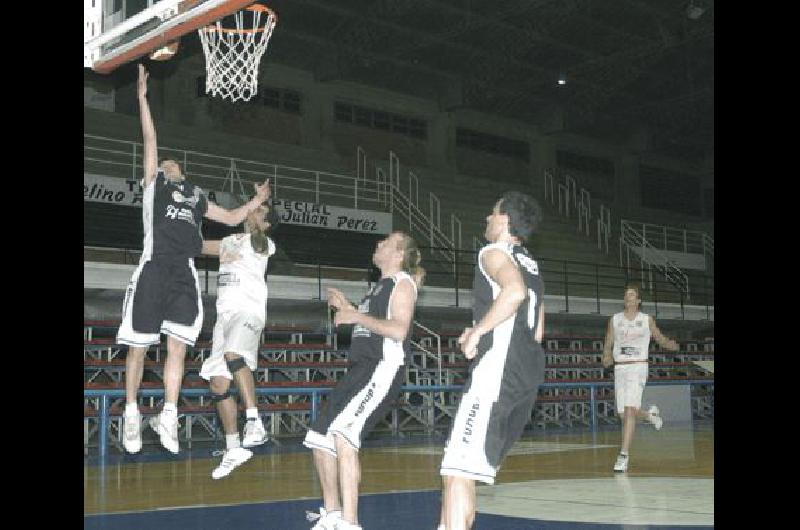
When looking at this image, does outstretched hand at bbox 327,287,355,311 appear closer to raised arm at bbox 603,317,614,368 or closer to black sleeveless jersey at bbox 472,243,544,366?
black sleeveless jersey at bbox 472,243,544,366

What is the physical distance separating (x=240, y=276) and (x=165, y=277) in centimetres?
121

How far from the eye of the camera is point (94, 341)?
48.8ft

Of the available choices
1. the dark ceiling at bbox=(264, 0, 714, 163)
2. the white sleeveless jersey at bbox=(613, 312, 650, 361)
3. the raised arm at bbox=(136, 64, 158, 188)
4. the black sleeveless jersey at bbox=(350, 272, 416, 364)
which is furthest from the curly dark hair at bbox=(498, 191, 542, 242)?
the dark ceiling at bbox=(264, 0, 714, 163)

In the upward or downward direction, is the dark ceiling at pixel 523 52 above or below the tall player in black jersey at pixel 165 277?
above

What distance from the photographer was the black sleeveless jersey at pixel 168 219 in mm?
6730

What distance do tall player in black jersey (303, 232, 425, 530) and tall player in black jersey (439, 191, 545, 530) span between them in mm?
1006

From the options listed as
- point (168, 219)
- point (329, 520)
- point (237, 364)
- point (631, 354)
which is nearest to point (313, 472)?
point (237, 364)

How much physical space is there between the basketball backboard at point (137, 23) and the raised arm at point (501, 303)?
295 centimetres

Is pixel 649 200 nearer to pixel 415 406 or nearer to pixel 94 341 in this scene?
pixel 415 406

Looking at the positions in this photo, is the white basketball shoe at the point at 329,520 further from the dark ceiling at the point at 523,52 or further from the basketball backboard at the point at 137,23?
the dark ceiling at the point at 523,52

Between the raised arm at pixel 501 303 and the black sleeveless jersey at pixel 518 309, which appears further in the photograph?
the black sleeveless jersey at pixel 518 309

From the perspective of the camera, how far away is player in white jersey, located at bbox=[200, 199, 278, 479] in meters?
7.83

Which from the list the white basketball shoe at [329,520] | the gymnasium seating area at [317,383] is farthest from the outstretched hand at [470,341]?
the gymnasium seating area at [317,383]
